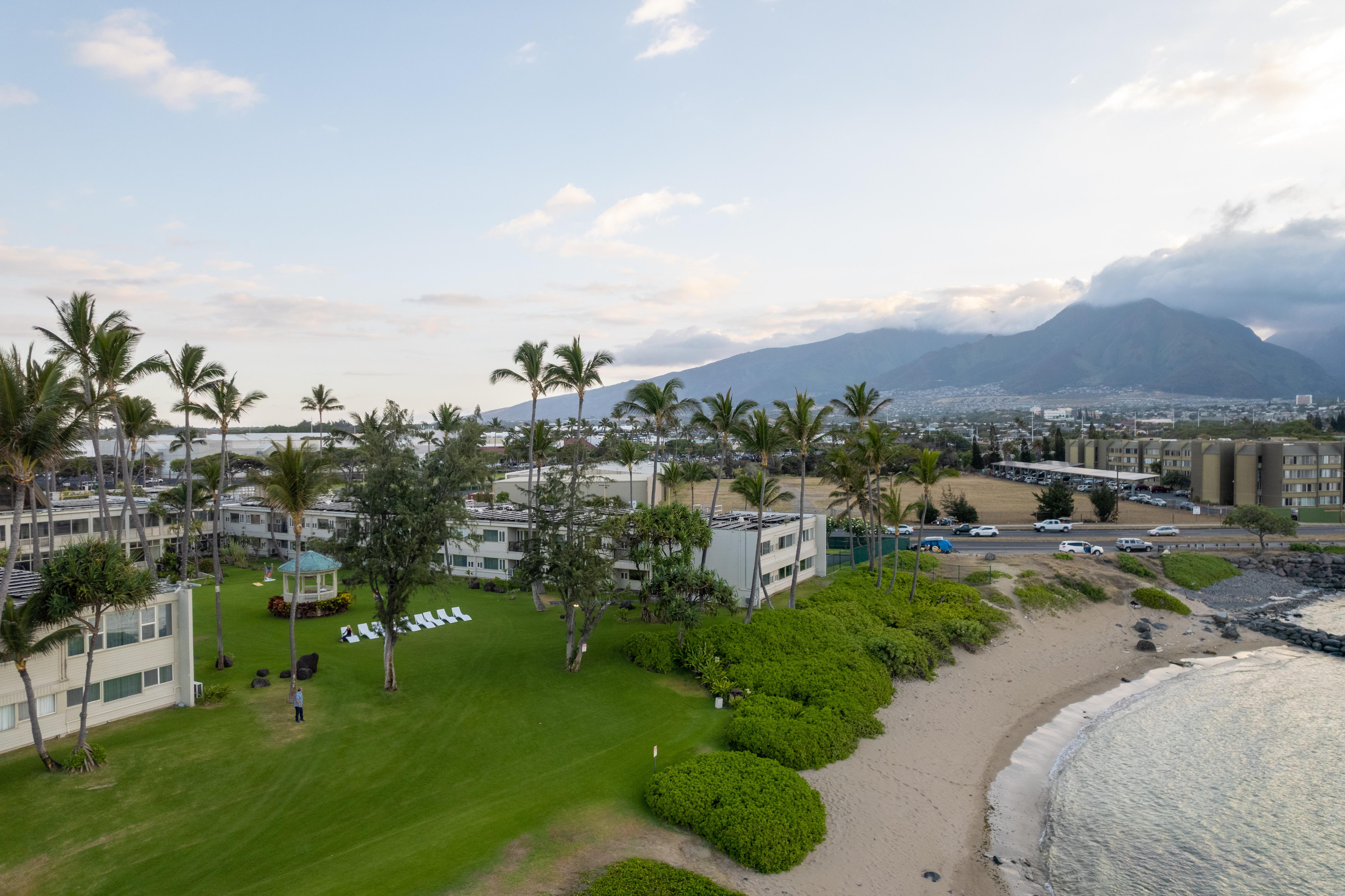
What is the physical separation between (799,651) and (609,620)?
1266cm

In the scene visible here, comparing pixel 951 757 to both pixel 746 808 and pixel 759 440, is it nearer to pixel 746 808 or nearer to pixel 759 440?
pixel 746 808

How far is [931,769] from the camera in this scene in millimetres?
24844

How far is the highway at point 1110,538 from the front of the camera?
62562 millimetres

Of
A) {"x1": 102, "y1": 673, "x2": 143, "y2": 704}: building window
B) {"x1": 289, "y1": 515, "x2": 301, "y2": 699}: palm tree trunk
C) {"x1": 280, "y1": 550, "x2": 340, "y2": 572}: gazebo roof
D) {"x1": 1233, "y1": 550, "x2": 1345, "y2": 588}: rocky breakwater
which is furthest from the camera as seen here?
{"x1": 1233, "y1": 550, "x2": 1345, "y2": 588}: rocky breakwater

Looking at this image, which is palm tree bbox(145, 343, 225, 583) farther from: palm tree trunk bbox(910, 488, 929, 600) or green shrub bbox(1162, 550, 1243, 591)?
green shrub bbox(1162, 550, 1243, 591)

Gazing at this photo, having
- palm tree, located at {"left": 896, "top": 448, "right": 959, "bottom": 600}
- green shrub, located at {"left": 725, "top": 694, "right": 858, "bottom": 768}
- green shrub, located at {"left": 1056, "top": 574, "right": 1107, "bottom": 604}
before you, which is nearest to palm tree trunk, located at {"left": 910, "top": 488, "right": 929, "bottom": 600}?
palm tree, located at {"left": 896, "top": 448, "right": 959, "bottom": 600}

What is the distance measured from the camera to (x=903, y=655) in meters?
33.5

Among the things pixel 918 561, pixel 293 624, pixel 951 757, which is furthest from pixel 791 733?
pixel 918 561

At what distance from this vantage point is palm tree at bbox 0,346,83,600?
1756 cm

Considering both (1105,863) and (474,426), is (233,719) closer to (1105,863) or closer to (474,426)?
(474,426)

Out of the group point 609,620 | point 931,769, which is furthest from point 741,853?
point 609,620

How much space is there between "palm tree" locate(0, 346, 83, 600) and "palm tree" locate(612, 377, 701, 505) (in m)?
23.6

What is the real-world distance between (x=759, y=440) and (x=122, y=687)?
29268 mm

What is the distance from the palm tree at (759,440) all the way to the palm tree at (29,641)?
2773cm
